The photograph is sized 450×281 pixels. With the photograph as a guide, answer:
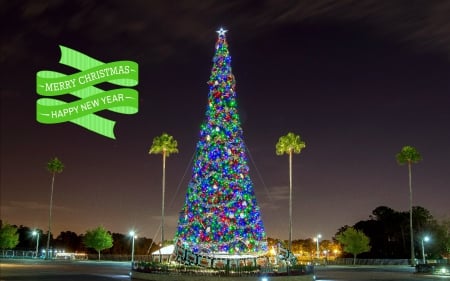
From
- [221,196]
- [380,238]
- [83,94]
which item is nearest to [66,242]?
[380,238]

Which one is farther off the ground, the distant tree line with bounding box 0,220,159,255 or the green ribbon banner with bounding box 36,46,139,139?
the green ribbon banner with bounding box 36,46,139,139

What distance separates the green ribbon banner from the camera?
20734 millimetres

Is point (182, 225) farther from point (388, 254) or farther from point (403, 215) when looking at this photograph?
point (403, 215)

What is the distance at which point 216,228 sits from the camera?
39.5 metres

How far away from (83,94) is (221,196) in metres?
20.6

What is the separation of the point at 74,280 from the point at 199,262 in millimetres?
8468

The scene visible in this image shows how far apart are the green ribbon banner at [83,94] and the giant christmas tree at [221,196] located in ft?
64.2

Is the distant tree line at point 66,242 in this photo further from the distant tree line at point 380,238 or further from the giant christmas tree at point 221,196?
the giant christmas tree at point 221,196

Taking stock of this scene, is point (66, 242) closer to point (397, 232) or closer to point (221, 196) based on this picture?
point (397, 232)

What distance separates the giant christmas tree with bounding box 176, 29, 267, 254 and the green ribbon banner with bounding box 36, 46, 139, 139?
1956 cm

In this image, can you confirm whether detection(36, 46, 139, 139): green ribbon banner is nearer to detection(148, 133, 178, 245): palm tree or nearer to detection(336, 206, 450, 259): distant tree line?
detection(148, 133, 178, 245): palm tree

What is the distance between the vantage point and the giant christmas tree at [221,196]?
39.5 metres

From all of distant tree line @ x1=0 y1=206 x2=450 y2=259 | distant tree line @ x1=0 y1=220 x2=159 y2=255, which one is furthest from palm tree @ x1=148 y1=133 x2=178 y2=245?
distant tree line @ x1=0 y1=220 x2=159 y2=255

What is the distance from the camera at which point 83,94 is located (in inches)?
826
